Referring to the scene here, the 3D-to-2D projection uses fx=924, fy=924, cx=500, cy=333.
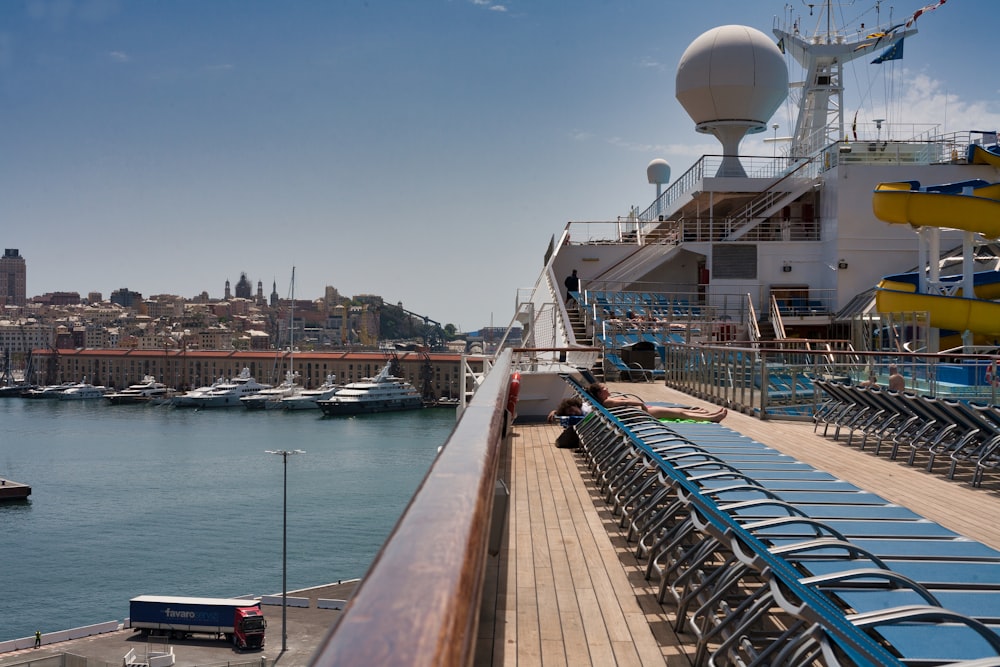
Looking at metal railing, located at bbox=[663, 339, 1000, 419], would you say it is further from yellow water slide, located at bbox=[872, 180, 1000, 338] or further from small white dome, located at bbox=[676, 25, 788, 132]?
small white dome, located at bbox=[676, 25, 788, 132]

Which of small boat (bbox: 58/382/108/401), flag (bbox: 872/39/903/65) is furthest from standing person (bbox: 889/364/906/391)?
small boat (bbox: 58/382/108/401)

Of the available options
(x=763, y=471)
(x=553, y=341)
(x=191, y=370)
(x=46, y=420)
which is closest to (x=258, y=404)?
(x=46, y=420)

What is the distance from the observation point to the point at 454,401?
90625mm

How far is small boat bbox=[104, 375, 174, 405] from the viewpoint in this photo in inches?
3612

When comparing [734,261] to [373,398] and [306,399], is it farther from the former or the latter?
[306,399]

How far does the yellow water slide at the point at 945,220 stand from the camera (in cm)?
1753

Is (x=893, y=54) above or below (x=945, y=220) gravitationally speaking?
above

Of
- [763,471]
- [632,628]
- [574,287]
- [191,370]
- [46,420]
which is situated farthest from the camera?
[191,370]

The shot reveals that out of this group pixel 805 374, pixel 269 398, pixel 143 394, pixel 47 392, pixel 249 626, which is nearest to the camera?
pixel 805 374

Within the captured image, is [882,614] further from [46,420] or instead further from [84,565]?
[46,420]

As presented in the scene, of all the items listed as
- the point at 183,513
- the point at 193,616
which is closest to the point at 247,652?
the point at 193,616

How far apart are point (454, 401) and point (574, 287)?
68.2m

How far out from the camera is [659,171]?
116ft

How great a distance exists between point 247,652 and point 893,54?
28.5 m
